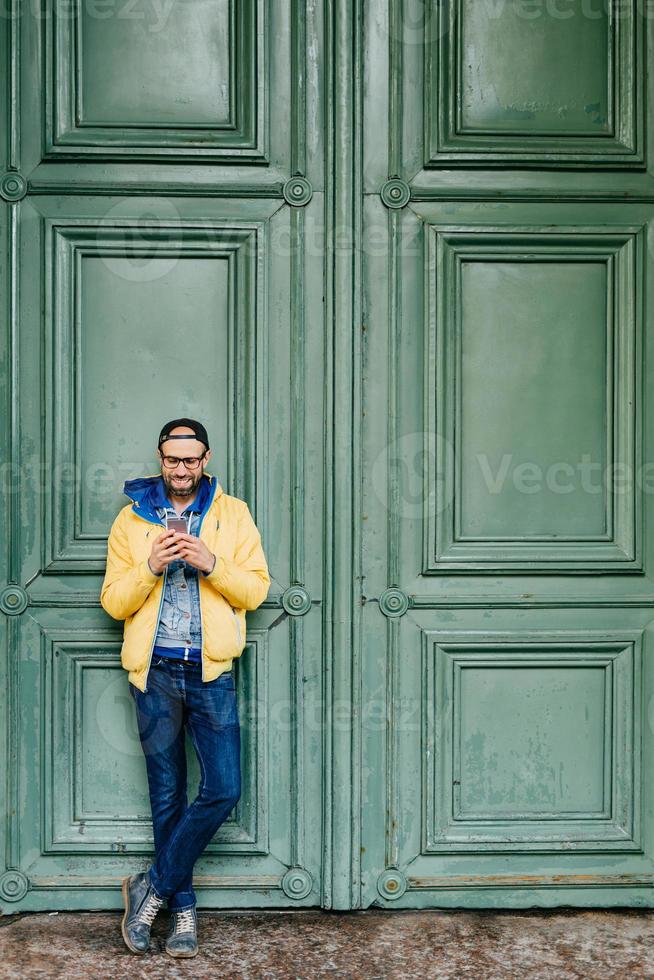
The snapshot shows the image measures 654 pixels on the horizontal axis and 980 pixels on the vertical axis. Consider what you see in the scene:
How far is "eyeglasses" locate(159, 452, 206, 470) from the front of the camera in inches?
135

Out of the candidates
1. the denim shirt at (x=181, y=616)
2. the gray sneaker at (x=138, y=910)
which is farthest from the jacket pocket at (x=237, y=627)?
the gray sneaker at (x=138, y=910)

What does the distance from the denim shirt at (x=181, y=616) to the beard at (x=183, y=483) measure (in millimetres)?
95

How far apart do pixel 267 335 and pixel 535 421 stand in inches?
42.5

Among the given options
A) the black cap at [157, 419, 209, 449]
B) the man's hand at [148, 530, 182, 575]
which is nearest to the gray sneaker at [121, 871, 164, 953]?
the man's hand at [148, 530, 182, 575]

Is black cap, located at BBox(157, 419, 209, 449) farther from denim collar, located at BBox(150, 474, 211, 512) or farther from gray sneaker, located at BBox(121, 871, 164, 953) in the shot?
gray sneaker, located at BBox(121, 871, 164, 953)

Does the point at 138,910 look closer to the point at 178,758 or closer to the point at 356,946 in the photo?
the point at 178,758

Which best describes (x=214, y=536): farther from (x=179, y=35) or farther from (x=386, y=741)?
(x=179, y=35)

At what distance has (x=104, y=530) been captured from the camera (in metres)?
3.77

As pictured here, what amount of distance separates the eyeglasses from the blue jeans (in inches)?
26.9

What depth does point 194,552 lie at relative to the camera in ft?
10.8

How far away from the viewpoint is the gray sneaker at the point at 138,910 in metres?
3.46

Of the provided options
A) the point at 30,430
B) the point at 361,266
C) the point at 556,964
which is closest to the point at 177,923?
the point at 556,964

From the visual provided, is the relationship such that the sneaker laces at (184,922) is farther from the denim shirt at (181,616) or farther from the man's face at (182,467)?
the man's face at (182,467)

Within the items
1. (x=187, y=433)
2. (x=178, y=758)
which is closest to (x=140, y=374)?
(x=187, y=433)
